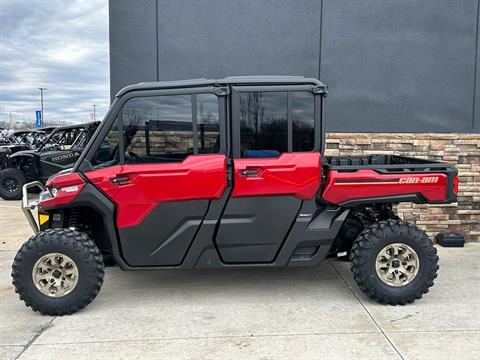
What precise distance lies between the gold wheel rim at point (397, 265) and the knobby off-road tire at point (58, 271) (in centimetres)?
258

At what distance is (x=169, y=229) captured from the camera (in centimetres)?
414

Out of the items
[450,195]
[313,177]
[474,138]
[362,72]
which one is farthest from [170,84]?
[474,138]

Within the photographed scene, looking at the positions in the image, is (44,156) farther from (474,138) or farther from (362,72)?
(474,138)

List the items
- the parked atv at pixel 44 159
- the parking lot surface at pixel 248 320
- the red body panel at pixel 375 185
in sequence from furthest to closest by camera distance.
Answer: the parked atv at pixel 44 159 < the red body panel at pixel 375 185 < the parking lot surface at pixel 248 320

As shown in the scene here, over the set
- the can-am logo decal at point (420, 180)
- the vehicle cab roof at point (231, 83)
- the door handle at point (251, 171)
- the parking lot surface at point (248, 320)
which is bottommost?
the parking lot surface at point (248, 320)

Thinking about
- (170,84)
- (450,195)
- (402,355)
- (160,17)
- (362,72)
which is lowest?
(402,355)

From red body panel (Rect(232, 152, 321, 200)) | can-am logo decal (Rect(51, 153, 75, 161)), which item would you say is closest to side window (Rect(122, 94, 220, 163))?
red body panel (Rect(232, 152, 321, 200))

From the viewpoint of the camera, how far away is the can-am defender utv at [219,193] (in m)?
4.05

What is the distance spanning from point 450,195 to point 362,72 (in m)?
3.21

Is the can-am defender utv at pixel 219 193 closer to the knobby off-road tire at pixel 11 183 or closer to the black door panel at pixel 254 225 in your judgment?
the black door panel at pixel 254 225

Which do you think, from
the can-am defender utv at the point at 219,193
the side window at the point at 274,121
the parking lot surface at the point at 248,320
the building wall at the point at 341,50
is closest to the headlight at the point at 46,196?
the can-am defender utv at the point at 219,193

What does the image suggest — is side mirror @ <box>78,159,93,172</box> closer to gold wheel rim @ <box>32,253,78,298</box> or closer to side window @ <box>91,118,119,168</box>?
side window @ <box>91,118,119,168</box>

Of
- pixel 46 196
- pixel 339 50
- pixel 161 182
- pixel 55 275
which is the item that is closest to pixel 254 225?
pixel 161 182

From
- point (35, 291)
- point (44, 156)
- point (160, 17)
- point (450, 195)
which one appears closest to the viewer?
point (35, 291)
